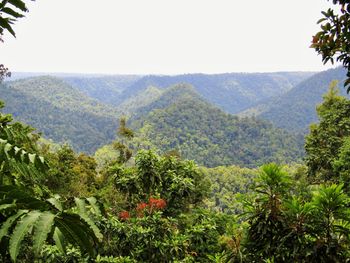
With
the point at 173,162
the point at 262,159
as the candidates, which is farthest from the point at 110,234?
the point at 262,159

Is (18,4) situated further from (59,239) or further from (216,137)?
(216,137)

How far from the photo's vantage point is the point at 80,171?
28.8 meters

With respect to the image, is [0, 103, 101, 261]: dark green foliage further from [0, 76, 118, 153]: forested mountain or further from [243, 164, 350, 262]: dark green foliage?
[0, 76, 118, 153]: forested mountain

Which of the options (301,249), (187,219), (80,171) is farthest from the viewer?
(80,171)

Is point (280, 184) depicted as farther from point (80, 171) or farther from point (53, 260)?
point (80, 171)

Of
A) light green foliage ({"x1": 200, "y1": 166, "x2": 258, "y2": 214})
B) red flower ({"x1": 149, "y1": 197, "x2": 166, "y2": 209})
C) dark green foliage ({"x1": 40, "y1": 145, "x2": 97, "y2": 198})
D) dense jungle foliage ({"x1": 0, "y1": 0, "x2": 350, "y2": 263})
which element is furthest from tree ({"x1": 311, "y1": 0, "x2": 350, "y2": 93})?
light green foliage ({"x1": 200, "y1": 166, "x2": 258, "y2": 214})

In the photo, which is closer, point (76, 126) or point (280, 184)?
point (280, 184)

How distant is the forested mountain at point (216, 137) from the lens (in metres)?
119

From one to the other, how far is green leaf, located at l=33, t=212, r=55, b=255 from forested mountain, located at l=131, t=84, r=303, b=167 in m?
112

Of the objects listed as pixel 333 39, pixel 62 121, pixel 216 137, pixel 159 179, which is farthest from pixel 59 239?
pixel 62 121

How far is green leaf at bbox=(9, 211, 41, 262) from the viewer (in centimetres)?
104

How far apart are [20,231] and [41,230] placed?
0.07 metres

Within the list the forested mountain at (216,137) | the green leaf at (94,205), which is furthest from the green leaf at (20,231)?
the forested mountain at (216,137)

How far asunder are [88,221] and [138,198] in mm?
11016
